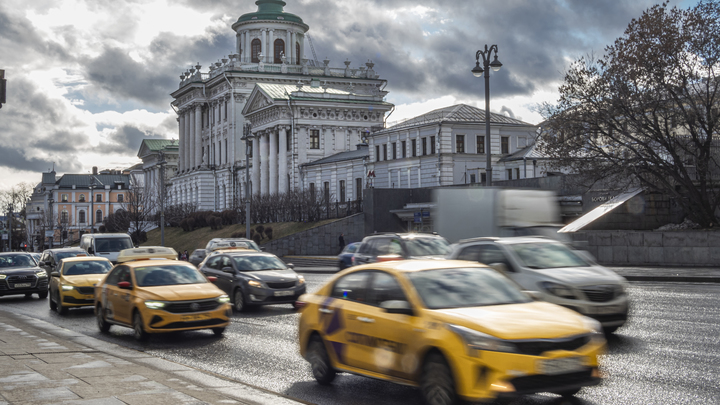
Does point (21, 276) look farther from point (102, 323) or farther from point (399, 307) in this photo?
point (399, 307)

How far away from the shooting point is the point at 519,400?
8.50 metres

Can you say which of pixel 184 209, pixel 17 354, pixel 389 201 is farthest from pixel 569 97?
pixel 184 209

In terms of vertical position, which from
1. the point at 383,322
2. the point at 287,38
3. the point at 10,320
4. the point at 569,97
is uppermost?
the point at 287,38

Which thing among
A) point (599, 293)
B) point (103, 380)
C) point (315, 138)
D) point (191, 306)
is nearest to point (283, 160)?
point (315, 138)

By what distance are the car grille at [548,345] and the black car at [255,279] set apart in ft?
40.1

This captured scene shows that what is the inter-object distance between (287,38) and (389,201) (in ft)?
204

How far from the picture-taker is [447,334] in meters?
7.52

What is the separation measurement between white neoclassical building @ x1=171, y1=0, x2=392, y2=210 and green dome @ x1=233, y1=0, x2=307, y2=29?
14 centimetres

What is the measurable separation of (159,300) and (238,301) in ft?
17.5

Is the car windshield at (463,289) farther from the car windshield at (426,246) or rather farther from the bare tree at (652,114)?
the bare tree at (652,114)

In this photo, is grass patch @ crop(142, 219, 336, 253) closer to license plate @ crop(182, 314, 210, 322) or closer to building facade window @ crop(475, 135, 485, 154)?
building facade window @ crop(475, 135, 485, 154)

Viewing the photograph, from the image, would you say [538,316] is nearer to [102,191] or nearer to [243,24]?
[243,24]

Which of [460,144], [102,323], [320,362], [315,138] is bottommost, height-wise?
[102,323]

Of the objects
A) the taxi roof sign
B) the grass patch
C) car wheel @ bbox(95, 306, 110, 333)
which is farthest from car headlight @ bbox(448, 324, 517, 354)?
the grass patch
